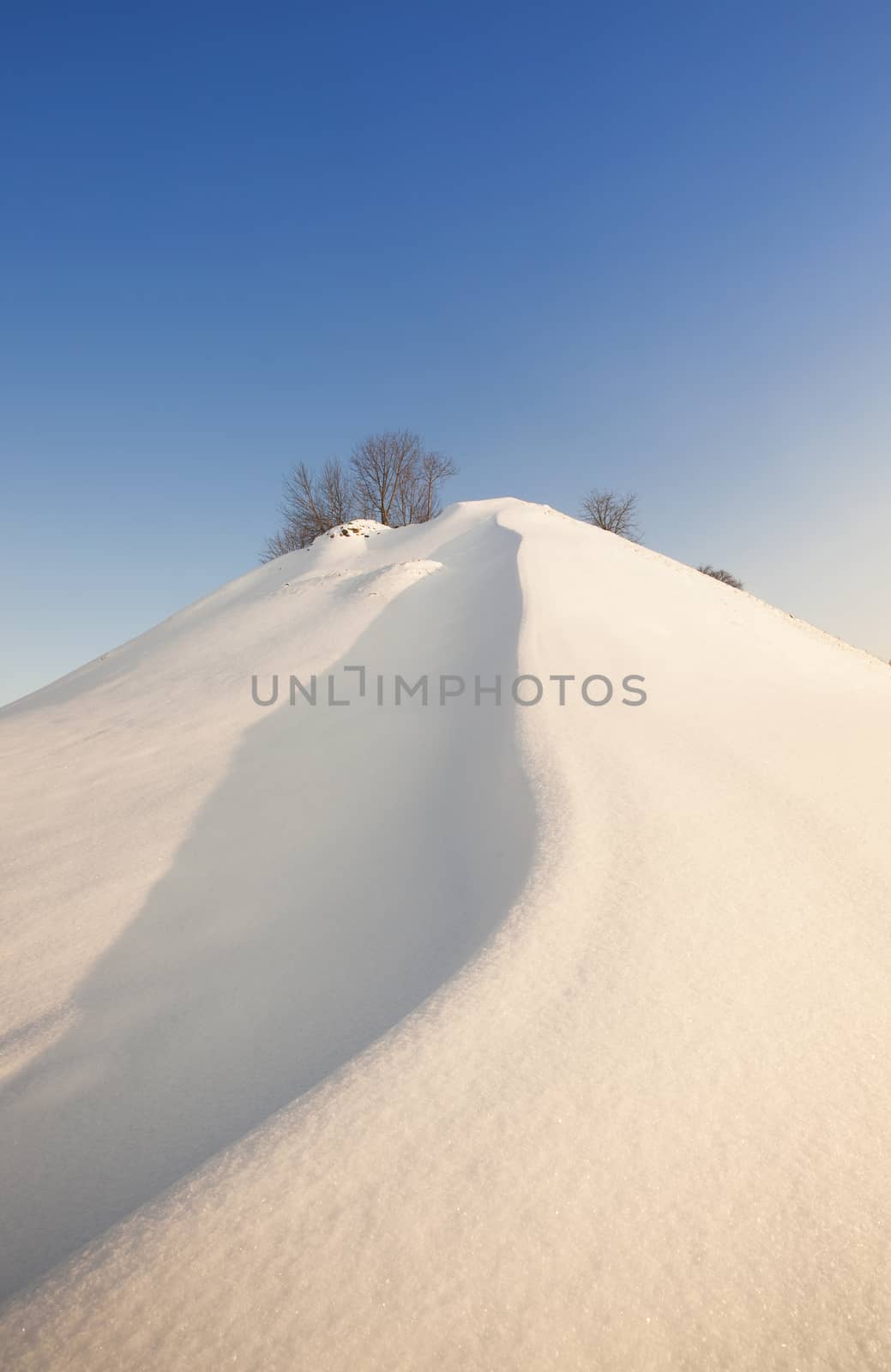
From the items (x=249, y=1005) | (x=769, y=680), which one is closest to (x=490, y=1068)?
(x=249, y=1005)

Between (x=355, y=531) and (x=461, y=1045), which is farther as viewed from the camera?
(x=355, y=531)

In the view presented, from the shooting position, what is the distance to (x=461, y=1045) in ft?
5.10

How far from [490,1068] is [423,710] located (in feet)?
8.85

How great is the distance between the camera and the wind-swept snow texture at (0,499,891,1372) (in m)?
1.10

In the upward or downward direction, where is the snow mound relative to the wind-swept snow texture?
upward

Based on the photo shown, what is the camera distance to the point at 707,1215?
3.98 feet

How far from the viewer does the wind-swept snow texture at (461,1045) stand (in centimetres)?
110

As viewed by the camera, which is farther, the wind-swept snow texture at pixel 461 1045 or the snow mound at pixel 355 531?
the snow mound at pixel 355 531

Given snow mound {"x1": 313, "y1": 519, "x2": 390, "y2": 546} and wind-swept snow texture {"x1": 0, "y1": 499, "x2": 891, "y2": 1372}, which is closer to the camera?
wind-swept snow texture {"x1": 0, "y1": 499, "x2": 891, "y2": 1372}

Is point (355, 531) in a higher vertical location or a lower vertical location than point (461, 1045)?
higher

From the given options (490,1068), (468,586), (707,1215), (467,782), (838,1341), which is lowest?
(838,1341)

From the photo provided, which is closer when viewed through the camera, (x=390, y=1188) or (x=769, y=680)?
(x=390, y=1188)

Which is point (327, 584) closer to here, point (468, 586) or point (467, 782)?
point (468, 586)

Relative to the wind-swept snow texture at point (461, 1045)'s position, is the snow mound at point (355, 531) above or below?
above
